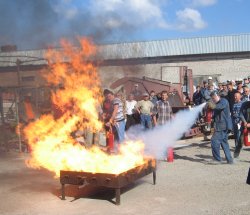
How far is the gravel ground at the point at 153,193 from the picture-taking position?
6.18 metres

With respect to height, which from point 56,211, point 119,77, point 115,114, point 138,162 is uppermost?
point 119,77

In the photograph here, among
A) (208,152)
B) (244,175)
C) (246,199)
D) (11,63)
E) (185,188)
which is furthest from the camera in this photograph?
(11,63)

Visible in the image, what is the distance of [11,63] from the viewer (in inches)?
511

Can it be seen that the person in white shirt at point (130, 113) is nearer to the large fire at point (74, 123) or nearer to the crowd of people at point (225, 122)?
the large fire at point (74, 123)

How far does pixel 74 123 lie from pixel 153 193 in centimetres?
288

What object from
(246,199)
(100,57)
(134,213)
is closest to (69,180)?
(134,213)

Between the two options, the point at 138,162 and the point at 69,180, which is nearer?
the point at 69,180

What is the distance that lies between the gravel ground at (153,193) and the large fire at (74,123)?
1.66 ft

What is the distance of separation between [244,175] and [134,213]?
130 inches

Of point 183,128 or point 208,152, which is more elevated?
point 183,128

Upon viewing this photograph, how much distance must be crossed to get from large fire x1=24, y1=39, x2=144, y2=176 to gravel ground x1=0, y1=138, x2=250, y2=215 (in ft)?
1.66

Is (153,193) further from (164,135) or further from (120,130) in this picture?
(120,130)

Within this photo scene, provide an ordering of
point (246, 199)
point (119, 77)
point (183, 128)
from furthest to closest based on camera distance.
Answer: point (119, 77) → point (183, 128) → point (246, 199)

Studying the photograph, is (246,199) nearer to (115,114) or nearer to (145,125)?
(115,114)
